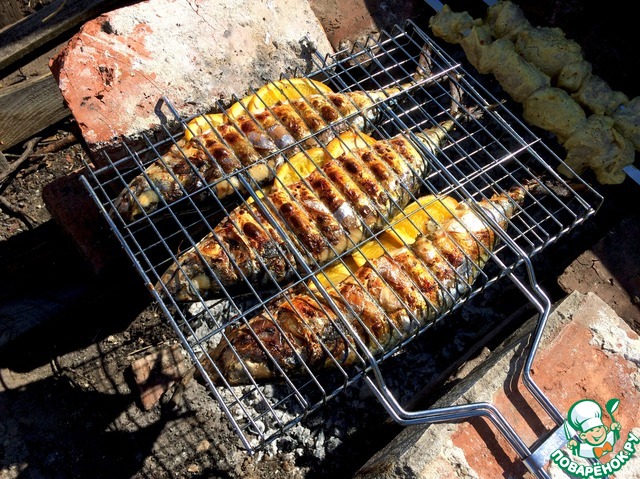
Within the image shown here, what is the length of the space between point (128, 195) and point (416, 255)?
1899mm

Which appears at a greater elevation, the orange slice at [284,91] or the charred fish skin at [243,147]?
the orange slice at [284,91]

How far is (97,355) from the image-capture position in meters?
4.43

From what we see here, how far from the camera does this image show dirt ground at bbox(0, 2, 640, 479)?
405 cm

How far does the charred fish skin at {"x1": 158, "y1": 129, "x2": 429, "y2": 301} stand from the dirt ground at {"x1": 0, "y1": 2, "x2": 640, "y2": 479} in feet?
3.79

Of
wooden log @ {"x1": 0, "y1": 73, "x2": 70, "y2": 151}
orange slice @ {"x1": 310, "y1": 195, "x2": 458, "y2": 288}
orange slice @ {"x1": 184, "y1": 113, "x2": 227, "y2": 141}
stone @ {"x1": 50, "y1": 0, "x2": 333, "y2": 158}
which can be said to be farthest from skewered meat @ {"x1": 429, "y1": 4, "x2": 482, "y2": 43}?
wooden log @ {"x1": 0, "y1": 73, "x2": 70, "y2": 151}

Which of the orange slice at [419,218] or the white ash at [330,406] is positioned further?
the white ash at [330,406]

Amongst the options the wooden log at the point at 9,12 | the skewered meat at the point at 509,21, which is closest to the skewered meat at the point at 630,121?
the skewered meat at the point at 509,21

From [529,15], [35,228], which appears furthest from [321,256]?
[529,15]

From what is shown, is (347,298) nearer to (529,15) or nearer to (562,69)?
(562,69)

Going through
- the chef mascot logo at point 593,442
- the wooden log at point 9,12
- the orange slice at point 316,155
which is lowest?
the chef mascot logo at point 593,442

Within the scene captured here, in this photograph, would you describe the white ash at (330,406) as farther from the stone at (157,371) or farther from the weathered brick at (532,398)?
the weathered brick at (532,398)

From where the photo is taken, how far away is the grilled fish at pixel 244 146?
11.2ft

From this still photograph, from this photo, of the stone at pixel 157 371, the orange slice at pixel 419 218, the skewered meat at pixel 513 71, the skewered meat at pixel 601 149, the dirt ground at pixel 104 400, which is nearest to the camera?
the orange slice at pixel 419 218

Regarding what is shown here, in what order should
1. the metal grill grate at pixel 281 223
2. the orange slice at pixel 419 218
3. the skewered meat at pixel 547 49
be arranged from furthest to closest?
the skewered meat at pixel 547 49 → the orange slice at pixel 419 218 → the metal grill grate at pixel 281 223
